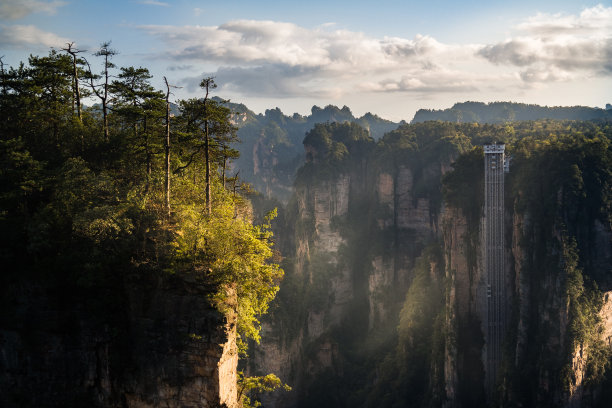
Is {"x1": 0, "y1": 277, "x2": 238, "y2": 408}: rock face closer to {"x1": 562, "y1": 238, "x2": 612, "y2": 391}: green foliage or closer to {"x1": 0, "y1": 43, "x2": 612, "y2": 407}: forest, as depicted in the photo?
{"x1": 0, "y1": 43, "x2": 612, "y2": 407}: forest

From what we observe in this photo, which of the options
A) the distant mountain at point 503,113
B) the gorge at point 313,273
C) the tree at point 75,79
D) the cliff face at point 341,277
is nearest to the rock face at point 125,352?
the gorge at point 313,273

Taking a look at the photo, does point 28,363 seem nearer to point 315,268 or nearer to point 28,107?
point 28,107

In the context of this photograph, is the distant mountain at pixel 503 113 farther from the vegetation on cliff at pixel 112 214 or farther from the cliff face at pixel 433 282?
the vegetation on cliff at pixel 112 214

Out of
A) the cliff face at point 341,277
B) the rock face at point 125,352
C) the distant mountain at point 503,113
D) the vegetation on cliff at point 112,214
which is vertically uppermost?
the distant mountain at point 503,113

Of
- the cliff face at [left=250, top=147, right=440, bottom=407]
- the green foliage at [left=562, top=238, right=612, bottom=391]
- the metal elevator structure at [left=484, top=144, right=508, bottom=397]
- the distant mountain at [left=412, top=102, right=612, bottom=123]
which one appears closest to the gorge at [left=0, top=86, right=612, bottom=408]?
the green foliage at [left=562, top=238, right=612, bottom=391]

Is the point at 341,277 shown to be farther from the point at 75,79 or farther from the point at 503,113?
the point at 503,113

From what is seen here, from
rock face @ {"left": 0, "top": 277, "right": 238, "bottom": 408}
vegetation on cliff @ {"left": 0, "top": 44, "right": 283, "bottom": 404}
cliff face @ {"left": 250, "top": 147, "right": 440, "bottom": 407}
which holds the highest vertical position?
vegetation on cliff @ {"left": 0, "top": 44, "right": 283, "bottom": 404}
